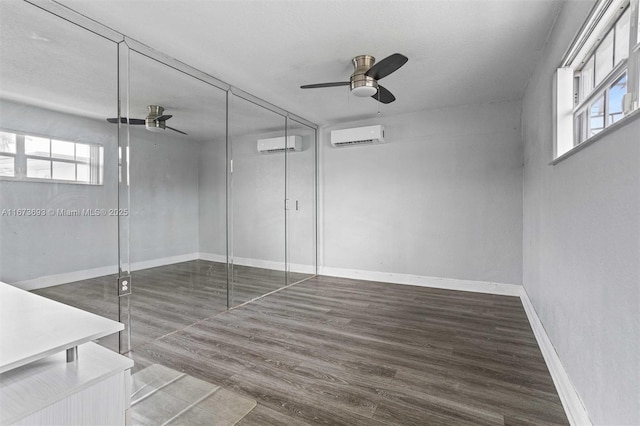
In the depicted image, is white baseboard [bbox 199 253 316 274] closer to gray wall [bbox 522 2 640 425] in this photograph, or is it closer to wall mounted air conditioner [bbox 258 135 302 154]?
wall mounted air conditioner [bbox 258 135 302 154]

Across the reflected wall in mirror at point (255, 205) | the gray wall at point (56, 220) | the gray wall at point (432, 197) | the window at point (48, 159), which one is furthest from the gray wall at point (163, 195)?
the gray wall at point (432, 197)

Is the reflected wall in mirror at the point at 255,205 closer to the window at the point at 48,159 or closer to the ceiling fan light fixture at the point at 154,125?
the ceiling fan light fixture at the point at 154,125

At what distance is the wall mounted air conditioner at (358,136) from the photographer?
4.61 metres

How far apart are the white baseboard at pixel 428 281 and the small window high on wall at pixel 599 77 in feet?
8.15

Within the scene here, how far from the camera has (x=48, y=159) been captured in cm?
212

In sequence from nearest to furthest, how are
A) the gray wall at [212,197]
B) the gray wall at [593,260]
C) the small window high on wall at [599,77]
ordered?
the gray wall at [593,260] → the small window high on wall at [599,77] → the gray wall at [212,197]

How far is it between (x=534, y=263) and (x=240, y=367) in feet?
9.63

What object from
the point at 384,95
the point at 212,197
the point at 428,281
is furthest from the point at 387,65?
the point at 428,281

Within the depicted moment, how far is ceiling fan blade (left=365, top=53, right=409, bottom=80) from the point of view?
2.46 m

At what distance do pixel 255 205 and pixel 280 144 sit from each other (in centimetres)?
102

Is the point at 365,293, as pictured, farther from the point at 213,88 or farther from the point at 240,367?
the point at 213,88

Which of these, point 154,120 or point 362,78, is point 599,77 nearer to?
point 362,78

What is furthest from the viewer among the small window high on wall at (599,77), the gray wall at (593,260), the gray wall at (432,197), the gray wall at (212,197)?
the gray wall at (432,197)

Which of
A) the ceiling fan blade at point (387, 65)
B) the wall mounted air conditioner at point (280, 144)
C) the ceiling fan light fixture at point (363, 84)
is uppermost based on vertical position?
the ceiling fan blade at point (387, 65)
